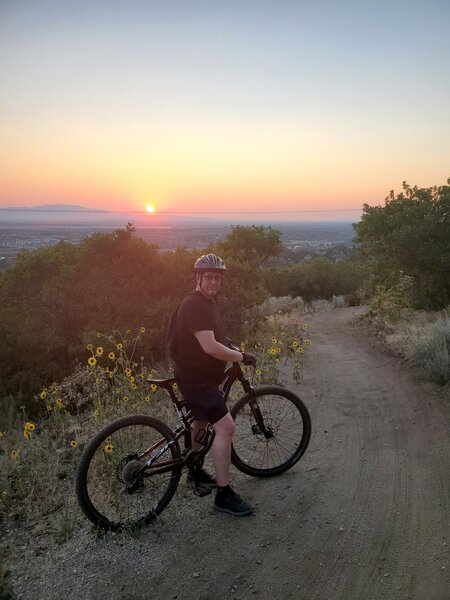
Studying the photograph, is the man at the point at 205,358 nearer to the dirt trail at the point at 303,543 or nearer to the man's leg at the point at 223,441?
the man's leg at the point at 223,441

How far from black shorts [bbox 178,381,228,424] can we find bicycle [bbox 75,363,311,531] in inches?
6.6

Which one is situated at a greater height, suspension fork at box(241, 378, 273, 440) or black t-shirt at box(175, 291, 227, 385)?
black t-shirt at box(175, 291, 227, 385)

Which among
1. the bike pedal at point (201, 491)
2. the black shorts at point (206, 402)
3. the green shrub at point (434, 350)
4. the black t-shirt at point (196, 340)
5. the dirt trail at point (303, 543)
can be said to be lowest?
the dirt trail at point (303, 543)

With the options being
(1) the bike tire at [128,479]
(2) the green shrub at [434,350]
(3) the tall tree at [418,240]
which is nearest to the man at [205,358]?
(1) the bike tire at [128,479]

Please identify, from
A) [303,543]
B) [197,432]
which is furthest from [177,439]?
[303,543]

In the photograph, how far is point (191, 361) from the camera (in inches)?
147

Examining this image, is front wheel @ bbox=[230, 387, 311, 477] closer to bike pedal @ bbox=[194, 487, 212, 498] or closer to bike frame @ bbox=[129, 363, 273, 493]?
bike frame @ bbox=[129, 363, 273, 493]

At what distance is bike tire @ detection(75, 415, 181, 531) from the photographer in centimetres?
369

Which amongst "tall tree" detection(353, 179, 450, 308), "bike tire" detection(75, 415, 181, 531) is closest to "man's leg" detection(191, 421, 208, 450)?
"bike tire" detection(75, 415, 181, 531)

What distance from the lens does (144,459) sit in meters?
3.81

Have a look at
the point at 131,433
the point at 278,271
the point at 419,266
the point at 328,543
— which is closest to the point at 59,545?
the point at 131,433

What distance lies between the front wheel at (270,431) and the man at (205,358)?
0.54 metres

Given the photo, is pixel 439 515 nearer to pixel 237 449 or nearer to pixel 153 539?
pixel 237 449

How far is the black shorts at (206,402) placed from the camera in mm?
3725
